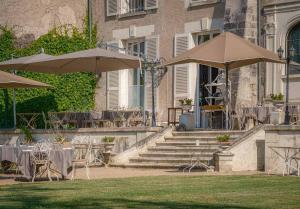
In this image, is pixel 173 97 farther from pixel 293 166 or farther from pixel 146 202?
pixel 146 202

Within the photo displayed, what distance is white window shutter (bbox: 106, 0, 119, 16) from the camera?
23.4 metres

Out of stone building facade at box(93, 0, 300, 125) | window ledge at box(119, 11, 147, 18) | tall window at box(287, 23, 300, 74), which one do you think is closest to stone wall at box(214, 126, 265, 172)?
stone building facade at box(93, 0, 300, 125)

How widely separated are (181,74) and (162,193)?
36.3 ft

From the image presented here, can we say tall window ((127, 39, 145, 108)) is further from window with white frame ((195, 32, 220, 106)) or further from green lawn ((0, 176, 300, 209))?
green lawn ((0, 176, 300, 209))

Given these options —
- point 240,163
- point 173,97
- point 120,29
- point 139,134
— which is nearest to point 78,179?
point 240,163

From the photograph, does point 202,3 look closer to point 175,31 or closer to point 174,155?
point 175,31

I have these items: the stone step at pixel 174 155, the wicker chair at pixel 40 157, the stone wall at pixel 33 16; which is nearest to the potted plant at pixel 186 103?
the stone step at pixel 174 155

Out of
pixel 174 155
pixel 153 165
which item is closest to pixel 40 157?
pixel 153 165

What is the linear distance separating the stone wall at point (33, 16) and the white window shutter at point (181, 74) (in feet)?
13.3

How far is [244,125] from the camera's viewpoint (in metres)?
18.1

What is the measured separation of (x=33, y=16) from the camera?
23000mm

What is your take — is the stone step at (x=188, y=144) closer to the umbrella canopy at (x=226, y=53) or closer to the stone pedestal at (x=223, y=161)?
the stone pedestal at (x=223, y=161)

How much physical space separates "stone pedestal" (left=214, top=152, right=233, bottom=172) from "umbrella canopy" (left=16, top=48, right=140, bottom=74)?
4184 millimetres

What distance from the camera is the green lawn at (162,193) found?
30.4 feet
